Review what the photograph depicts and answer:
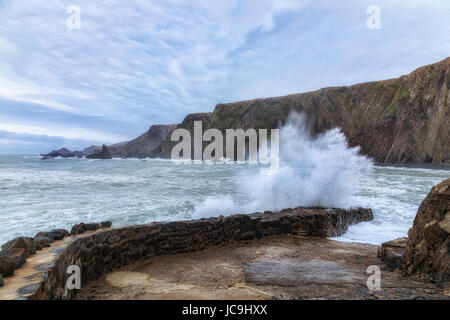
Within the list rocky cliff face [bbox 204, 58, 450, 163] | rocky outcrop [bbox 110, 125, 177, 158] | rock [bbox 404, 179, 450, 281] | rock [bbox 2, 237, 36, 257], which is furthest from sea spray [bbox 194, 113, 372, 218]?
rocky outcrop [bbox 110, 125, 177, 158]

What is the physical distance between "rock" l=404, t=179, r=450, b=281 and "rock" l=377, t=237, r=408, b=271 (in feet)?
1.74

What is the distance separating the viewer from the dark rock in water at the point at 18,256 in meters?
3.12

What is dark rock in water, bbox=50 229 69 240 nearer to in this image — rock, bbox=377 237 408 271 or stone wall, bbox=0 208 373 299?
stone wall, bbox=0 208 373 299

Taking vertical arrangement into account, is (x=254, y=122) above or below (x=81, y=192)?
above

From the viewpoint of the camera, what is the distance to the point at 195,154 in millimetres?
76625

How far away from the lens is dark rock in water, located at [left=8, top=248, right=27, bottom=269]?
312 cm

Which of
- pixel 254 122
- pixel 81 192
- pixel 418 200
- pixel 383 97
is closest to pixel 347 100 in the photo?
pixel 383 97

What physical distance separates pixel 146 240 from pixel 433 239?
5003 millimetres

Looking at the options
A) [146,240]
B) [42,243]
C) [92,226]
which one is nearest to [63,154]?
[92,226]

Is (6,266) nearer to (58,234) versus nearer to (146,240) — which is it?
(58,234)

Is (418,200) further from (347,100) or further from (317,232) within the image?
(347,100)

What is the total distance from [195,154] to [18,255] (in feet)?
242
